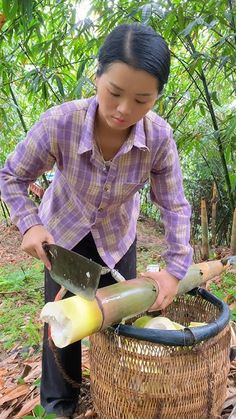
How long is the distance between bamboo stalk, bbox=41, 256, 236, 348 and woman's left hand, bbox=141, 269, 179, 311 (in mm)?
27

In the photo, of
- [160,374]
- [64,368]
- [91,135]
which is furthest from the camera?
[64,368]

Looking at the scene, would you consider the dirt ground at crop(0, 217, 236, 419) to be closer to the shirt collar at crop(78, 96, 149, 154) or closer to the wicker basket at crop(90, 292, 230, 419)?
the wicker basket at crop(90, 292, 230, 419)

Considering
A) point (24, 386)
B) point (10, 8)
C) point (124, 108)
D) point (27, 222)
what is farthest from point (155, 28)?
point (24, 386)

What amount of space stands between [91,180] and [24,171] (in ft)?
0.76

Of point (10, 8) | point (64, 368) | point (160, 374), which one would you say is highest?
point (10, 8)

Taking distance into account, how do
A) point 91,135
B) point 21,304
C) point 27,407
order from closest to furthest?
point 91,135 < point 27,407 < point 21,304

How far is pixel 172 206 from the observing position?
1.54m

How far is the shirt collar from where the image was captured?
1.37 m

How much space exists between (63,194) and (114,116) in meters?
0.44

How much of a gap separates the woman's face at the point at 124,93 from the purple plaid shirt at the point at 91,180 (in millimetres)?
152

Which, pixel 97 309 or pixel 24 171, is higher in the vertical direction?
pixel 24 171

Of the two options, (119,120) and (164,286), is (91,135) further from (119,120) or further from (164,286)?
(164,286)

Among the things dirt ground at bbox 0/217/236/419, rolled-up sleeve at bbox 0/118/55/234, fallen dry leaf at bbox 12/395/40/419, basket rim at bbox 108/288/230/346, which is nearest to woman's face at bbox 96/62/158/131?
rolled-up sleeve at bbox 0/118/55/234

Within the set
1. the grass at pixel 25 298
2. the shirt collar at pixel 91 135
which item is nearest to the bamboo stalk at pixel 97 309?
the shirt collar at pixel 91 135
